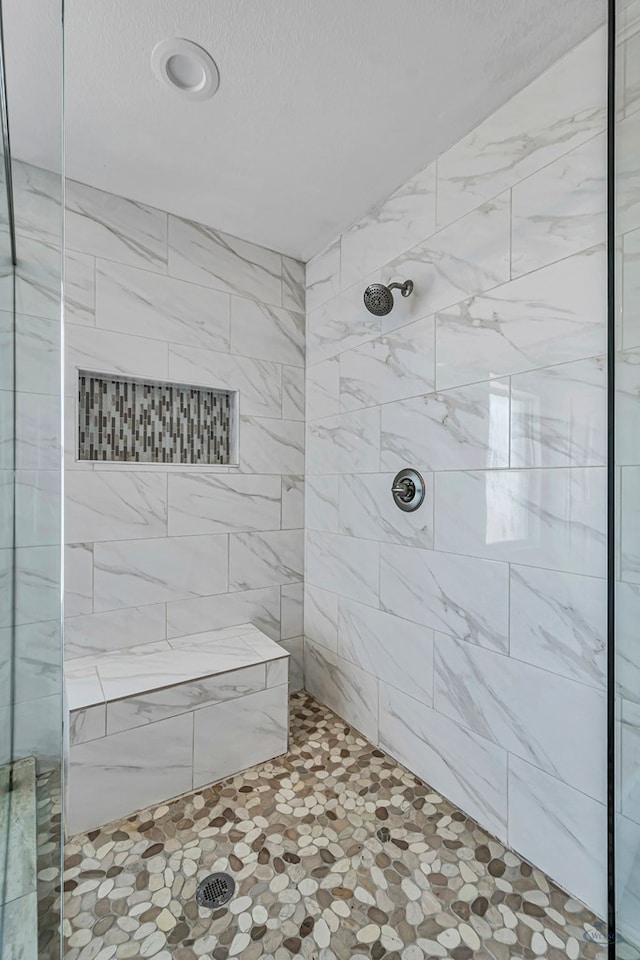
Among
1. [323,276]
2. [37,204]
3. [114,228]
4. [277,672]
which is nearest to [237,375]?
[323,276]

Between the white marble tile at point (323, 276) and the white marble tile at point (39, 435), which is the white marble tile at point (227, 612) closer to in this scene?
the white marble tile at point (39, 435)

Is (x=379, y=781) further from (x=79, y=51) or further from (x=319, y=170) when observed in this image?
(x=79, y=51)

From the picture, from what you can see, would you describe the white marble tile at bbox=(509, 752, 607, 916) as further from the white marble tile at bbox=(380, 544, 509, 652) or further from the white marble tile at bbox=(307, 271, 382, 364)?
the white marble tile at bbox=(307, 271, 382, 364)

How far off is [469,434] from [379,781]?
4.49 ft

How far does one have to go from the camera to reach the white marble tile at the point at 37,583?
951 mm

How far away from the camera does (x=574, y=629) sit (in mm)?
1244

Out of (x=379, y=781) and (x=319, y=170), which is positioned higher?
(x=319, y=170)

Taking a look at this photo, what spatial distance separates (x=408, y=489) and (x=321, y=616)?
37.1 inches

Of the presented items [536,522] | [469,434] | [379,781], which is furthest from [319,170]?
[379,781]

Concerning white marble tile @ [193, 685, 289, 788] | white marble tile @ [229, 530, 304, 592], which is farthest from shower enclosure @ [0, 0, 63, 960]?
white marble tile @ [229, 530, 304, 592]

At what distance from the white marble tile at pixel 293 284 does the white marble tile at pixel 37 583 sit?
1881 mm

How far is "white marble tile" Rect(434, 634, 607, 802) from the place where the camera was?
1.21 metres

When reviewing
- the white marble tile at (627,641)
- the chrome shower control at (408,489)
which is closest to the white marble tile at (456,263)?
the chrome shower control at (408,489)

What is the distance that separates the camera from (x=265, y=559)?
2.35m
